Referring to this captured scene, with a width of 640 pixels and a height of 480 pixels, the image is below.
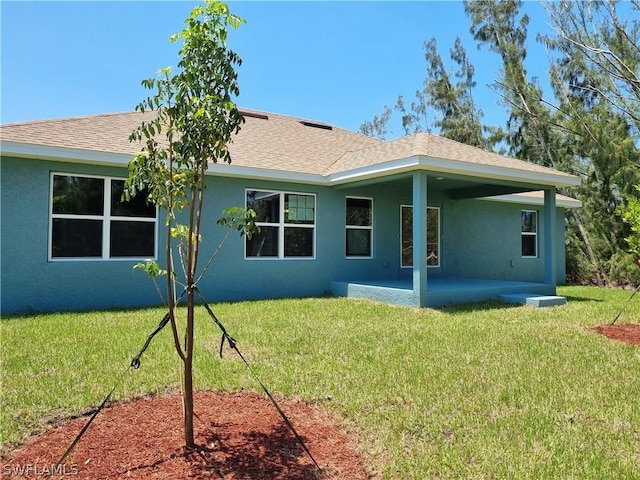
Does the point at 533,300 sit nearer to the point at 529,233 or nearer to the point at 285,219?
the point at 285,219

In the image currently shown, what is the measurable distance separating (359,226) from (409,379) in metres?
7.86

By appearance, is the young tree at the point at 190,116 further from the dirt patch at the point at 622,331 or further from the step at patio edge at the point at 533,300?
the step at patio edge at the point at 533,300

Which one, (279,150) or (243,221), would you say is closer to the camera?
(243,221)

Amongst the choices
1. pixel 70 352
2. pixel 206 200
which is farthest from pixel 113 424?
pixel 206 200

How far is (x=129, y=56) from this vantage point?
11531 mm

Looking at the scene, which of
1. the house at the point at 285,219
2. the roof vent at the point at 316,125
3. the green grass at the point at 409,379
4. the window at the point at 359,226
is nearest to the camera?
the green grass at the point at 409,379

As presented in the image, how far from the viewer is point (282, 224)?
11164mm

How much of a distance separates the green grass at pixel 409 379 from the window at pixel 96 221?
1.55 metres

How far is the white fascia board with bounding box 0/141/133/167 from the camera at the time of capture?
314 inches

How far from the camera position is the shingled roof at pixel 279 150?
8.52 meters

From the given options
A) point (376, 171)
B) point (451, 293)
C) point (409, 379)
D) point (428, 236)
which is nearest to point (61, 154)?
point (376, 171)

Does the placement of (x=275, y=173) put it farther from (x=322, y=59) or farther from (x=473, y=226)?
(x=322, y=59)

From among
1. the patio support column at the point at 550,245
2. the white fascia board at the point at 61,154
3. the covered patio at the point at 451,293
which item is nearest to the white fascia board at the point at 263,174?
the white fascia board at the point at 61,154

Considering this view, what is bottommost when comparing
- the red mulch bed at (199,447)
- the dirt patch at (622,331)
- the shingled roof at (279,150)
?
the red mulch bed at (199,447)
